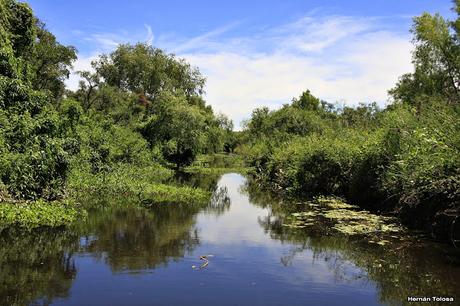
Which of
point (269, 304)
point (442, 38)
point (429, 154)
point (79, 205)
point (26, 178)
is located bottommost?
point (269, 304)

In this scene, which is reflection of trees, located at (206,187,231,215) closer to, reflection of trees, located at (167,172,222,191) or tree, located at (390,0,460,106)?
reflection of trees, located at (167,172,222,191)

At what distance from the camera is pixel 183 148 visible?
4153cm

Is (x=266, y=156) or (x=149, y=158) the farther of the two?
(x=266, y=156)

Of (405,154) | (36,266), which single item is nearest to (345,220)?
(405,154)

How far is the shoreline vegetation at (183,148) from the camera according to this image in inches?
511

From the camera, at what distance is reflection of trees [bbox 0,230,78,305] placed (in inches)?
300

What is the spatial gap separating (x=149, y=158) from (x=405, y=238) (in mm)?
25182

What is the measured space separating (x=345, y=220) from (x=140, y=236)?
718 cm

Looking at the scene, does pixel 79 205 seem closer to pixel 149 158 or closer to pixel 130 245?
pixel 130 245

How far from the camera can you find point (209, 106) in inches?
2657

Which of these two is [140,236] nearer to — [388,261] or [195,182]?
[388,261]

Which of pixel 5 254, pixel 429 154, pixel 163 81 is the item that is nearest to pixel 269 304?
pixel 5 254

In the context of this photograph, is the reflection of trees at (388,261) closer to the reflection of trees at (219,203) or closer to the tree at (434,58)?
the reflection of trees at (219,203)

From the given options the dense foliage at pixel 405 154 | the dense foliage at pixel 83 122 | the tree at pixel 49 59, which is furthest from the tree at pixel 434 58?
the tree at pixel 49 59
